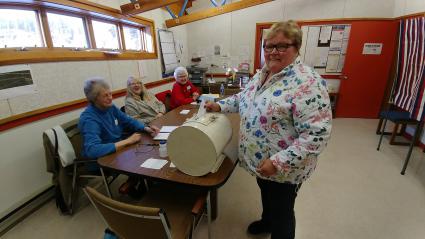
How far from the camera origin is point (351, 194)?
2.10 meters

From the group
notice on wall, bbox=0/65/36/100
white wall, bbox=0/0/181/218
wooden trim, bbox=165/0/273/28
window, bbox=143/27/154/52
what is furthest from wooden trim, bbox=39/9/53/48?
wooden trim, bbox=165/0/273/28

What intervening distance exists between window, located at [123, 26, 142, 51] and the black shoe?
3.22 meters

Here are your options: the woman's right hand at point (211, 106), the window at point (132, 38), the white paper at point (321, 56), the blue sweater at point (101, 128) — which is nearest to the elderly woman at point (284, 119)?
the woman's right hand at point (211, 106)

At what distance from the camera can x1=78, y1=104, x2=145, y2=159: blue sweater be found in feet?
4.82

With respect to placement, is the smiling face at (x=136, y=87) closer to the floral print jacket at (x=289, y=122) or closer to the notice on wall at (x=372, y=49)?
the floral print jacket at (x=289, y=122)

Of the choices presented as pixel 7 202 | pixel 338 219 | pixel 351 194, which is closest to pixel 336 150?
pixel 351 194

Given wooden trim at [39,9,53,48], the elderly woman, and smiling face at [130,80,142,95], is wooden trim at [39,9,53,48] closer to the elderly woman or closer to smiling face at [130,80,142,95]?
smiling face at [130,80,142,95]

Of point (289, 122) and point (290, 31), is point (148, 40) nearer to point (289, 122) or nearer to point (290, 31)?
point (290, 31)

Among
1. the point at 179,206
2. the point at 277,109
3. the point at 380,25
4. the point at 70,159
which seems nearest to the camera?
the point at 277,109

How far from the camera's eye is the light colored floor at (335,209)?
1.69m

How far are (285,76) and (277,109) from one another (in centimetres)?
17

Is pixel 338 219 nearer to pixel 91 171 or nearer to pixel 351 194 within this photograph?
pixel 351 194

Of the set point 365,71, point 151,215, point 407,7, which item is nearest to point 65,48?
point 151,215

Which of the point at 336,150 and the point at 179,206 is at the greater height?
the point at 179,206
